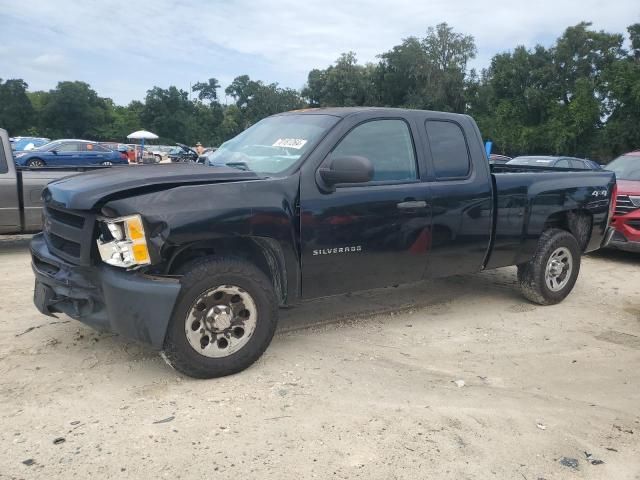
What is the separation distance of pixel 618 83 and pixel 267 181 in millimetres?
36902

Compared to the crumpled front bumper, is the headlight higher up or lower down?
higher up

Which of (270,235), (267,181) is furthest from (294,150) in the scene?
(270,235)

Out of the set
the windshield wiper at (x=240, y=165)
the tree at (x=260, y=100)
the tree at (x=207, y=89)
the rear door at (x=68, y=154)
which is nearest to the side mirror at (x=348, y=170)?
the windshield wiper at (x=240, y=165)

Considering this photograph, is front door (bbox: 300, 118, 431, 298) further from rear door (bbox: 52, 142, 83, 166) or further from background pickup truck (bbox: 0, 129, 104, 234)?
rear door (bbox: 52, 142, 83, 166)

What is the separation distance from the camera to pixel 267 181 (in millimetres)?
3787

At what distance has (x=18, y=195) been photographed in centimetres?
745

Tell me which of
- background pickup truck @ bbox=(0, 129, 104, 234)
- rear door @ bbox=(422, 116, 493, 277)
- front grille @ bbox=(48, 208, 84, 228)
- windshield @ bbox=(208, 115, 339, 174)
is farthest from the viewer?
background pickup truck @ bbox=(0, 129, 104, 234)

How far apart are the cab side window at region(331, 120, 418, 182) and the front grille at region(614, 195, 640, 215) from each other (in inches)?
203

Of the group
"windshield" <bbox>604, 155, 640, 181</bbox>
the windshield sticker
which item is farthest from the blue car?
the windshield sticker

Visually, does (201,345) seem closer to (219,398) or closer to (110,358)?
(219,398)

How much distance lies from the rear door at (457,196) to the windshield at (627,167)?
17.7 ft

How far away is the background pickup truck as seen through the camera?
739cm

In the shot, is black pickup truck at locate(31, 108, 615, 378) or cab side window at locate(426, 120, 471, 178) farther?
cab side window at locate(426, 120, 471, 178)

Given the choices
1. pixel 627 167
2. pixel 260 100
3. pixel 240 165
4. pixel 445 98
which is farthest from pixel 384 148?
pixel 260 100
